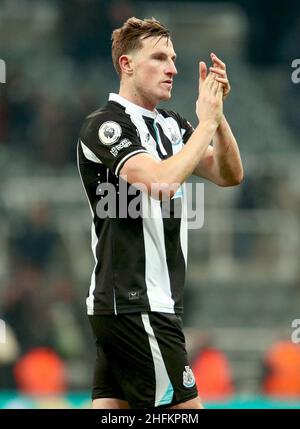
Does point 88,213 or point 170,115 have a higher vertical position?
point 88,213

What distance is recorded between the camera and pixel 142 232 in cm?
488

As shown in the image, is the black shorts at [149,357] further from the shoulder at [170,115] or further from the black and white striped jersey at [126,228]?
the shoulder at [170,115]

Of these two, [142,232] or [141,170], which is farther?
[142,232]

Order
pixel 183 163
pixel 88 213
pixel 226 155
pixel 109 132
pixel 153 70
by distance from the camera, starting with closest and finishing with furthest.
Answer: pixel 183 163 < pixel 109 132 < pixel 153 70 < pixel 226 155 < pixel 88 213

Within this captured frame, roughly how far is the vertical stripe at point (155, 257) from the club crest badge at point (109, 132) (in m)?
0.27

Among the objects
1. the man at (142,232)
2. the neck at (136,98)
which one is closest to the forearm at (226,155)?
the man at (142,232)

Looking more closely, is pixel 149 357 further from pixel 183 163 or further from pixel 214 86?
pixel 214 86

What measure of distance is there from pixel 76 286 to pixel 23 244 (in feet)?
2.51

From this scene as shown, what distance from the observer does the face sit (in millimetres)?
5039

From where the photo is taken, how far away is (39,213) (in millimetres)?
12484

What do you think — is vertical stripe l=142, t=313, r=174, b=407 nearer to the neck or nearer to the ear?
the neck

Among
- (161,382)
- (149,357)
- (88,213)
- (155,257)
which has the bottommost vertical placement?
(161,382)

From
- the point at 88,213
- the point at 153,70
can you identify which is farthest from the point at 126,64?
the point at 88,213

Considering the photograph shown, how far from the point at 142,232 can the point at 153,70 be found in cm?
74
